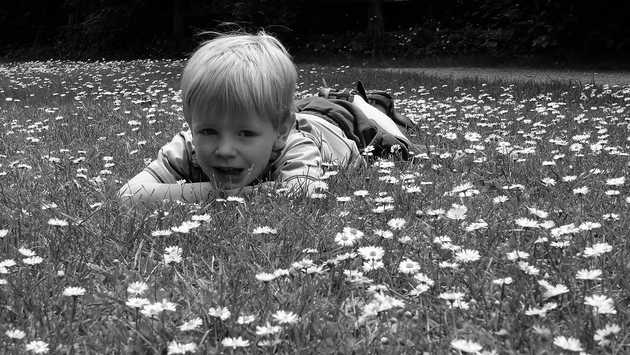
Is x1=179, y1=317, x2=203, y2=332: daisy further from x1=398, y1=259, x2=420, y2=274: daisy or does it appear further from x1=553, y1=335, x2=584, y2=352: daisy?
x1=553, y1=335, x2=584, y2=352: daisy

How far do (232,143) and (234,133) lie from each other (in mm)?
46

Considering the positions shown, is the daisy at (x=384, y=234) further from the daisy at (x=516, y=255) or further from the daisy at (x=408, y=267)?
the daisy at (x=516, y=255)

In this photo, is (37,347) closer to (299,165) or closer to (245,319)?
(245,319)

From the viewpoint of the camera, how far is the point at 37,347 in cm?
158

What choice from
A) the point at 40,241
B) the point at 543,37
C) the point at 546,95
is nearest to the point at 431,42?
the point at 543,37

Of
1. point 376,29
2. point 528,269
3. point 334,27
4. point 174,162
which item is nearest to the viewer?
point 528,269

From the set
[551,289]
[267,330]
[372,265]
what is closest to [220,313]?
[267,330]

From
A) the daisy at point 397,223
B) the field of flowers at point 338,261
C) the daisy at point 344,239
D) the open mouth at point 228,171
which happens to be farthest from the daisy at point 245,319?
the open mouth at point 228,171

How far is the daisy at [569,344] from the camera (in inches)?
58.1

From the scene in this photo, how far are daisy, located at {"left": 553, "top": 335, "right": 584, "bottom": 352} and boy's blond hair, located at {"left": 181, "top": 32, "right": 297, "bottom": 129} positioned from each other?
5.60ft

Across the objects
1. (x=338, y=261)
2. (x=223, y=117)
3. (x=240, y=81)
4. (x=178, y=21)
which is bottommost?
(x=178, y=21)

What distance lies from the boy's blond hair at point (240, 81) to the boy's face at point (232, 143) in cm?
4

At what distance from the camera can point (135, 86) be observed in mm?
10148

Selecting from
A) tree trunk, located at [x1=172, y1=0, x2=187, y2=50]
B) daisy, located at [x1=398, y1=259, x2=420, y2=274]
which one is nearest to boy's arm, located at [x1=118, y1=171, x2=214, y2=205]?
daisy, located at [x1=398, y1=259, x2=420, y2=274]
